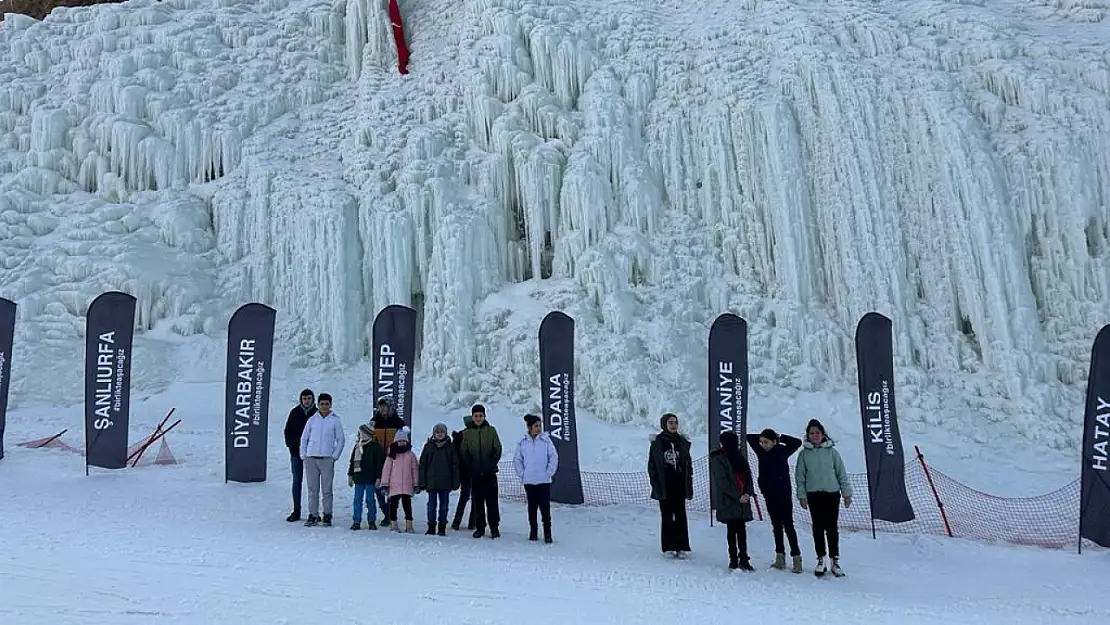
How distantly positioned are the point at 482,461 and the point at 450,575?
2045 mm

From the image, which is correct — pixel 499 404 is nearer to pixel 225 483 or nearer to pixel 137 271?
pixel 225 483

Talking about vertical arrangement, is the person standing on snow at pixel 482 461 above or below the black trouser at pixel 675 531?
above

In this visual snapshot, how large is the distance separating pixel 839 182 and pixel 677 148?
12.8 ft

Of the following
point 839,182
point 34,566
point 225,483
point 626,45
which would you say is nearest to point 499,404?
point 225,483

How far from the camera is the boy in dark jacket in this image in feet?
29.5

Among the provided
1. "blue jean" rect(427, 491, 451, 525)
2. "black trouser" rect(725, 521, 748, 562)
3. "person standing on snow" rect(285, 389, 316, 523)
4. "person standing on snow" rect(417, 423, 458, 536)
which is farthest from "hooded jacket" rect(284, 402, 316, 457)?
"black trouser" rect(725, 521, 748, 562)

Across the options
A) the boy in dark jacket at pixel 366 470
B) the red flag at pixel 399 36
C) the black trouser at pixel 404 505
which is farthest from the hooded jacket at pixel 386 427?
the red flag at pixel 399 36

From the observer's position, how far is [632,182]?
20.2 m

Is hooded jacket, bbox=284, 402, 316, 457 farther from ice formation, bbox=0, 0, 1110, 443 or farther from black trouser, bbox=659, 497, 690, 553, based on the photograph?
ice formation, bbox=0, 0, 1110, 443

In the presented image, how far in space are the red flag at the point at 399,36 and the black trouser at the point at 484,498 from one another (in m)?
17.8

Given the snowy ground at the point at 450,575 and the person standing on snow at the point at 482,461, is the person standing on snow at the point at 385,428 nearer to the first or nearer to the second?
the snowy ground at the point at 450,575

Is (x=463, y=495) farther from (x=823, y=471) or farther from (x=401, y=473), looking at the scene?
(x=823, y=471)

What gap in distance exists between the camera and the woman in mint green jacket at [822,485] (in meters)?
7.65

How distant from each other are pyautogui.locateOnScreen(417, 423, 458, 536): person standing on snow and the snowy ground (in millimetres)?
278
